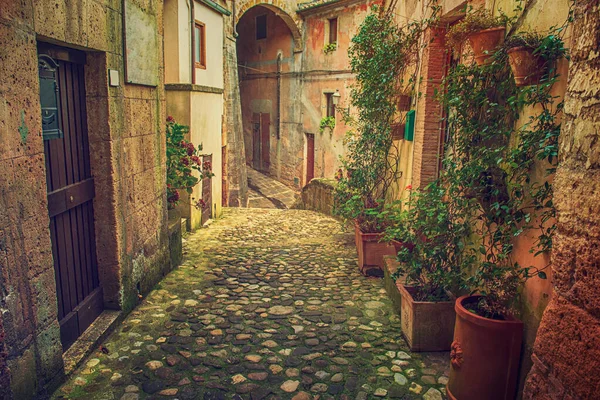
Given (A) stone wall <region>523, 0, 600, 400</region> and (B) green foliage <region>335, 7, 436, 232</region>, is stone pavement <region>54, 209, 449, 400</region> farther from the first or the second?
(A) stone wall <region>523, 0, 600, 400</region>

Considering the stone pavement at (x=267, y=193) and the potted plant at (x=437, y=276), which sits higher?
the potted plant at (x=437, y=276)

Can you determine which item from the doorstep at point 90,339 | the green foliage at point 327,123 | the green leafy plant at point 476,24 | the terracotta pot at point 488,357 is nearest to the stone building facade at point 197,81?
the doorstep at point 90,339

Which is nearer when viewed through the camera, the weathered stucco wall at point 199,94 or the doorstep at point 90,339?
the doorstep at point 90,339

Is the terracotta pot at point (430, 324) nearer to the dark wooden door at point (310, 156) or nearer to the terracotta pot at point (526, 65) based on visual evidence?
the terracotta pot at point (526, 65)

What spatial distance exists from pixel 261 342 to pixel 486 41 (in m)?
3.39

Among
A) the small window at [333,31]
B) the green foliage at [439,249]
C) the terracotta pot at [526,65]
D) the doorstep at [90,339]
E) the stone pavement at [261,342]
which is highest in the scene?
the small window at [333,31]

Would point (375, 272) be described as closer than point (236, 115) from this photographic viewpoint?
Yes

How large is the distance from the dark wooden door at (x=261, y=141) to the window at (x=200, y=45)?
12617 mm

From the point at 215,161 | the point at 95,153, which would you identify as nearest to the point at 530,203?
the point at 95,153

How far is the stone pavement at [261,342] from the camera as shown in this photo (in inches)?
150

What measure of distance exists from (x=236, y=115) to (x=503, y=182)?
14860 millimetres

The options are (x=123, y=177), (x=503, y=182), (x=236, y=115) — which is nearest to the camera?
(x=503, y=182)

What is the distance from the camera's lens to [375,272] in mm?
6645

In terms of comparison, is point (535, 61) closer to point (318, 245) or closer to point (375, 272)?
point (375, 272)
